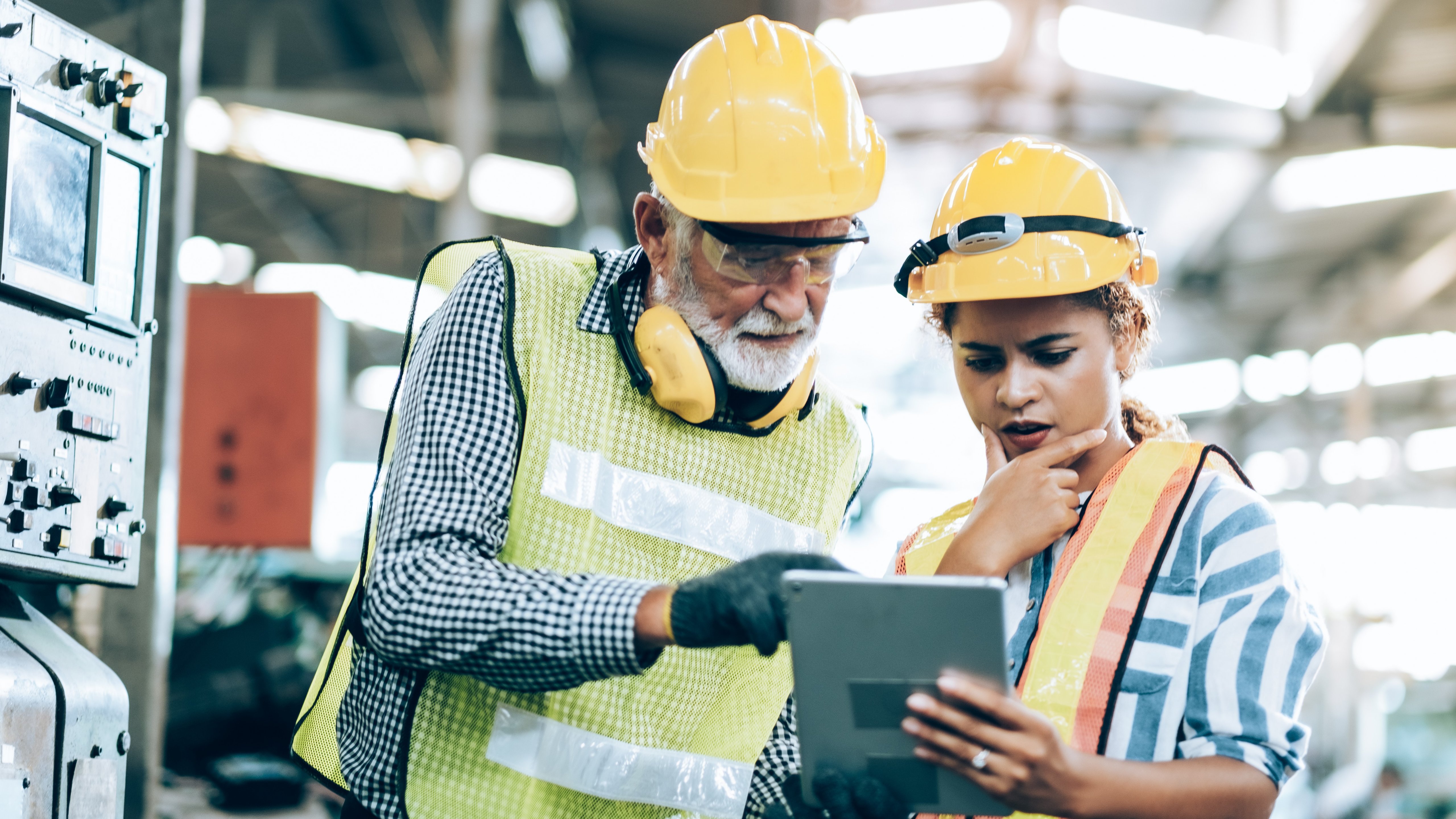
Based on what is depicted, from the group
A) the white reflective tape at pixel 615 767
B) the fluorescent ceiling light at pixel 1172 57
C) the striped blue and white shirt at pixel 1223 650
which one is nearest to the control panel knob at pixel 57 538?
the white reflective tape at pixel 615 767

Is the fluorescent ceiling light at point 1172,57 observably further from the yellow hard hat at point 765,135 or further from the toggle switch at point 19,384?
the toggle switch at point 19,384

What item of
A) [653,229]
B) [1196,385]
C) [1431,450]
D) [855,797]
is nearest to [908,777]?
[855,797]

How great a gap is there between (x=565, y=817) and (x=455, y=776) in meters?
0.20

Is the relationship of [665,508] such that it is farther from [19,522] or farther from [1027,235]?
[19,522]

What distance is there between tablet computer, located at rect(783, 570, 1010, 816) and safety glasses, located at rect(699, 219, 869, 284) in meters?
0.74

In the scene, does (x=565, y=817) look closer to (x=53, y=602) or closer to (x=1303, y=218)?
(x=53, y=602)

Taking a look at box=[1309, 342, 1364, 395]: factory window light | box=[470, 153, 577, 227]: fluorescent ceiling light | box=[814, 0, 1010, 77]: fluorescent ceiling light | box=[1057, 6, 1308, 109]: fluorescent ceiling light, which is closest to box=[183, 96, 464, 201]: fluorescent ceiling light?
box=[470, 153, 577, 227]: fluorescent ceiling light

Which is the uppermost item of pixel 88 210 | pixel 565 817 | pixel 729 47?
pixel 729 47

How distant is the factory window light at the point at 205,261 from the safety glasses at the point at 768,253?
14.5m

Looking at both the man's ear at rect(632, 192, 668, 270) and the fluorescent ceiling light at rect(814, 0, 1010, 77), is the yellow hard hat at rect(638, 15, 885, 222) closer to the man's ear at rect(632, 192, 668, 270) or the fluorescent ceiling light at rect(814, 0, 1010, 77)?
the man's ear at rect(632, 192, 668, 270)

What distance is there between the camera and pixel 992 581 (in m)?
1.52

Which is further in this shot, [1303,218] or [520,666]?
[1303,218]

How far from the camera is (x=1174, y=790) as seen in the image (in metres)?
1.72

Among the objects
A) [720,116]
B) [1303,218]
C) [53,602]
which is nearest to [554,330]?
[720,116]
